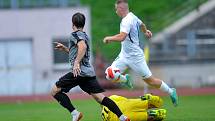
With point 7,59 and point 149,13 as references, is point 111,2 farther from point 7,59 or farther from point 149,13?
point 7,59

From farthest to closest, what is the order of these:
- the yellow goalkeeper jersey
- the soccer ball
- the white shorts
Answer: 1. the white shorts
2. the soccer ball
3. the yellow goalkeeper jersey

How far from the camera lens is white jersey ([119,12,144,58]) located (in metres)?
14.6

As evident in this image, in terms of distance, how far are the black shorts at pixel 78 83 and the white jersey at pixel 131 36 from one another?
52.4 inches

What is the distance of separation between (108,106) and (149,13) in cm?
2800

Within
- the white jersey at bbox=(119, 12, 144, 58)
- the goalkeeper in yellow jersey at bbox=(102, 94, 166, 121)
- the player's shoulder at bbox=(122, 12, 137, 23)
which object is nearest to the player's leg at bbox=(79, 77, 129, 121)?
the goalkeeper in yellow jersey at bbox=(102, 94, 166, 121)

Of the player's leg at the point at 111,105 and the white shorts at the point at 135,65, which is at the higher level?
the white shorts at the point at 135,65

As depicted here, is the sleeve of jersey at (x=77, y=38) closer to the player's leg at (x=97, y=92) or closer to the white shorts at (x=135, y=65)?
the player's leg at (x=97, y=92)

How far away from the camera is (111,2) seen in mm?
41156

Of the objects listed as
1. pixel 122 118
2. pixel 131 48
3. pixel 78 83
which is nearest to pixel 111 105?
pixel 122 118

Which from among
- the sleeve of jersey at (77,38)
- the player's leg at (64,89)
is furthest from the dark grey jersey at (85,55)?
the player's leg at (64,89)

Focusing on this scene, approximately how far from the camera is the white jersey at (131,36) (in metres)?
14.6

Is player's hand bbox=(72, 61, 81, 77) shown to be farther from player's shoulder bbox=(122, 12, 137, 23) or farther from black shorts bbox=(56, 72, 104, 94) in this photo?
player's shoulder bbox=(122, 12, 137, 23)

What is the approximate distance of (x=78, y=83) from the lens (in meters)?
13.7

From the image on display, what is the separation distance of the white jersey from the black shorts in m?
1.33
